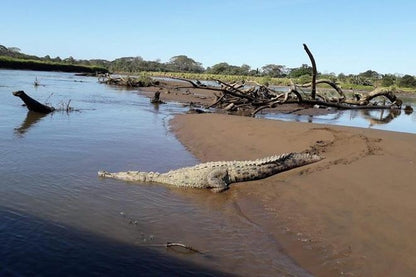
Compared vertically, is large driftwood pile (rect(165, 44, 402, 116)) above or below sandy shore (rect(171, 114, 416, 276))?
above

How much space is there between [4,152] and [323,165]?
7056 mm

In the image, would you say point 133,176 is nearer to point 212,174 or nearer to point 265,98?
point 212,174

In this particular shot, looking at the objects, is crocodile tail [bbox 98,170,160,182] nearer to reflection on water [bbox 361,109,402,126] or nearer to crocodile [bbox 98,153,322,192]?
crocodile [bbox 98,153,322,192]

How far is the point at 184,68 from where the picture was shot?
427ft

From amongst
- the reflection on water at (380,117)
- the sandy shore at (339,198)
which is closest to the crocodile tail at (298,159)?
the sandy shore at (339,198)

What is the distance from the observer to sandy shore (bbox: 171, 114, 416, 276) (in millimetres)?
4607

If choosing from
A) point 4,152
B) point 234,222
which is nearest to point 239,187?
point 234,222

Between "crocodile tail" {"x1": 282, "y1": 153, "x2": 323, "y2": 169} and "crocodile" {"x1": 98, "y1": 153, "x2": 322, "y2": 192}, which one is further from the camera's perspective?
"crocodile tail" {"x1": 282, "y1": 153, "x2": 323, "y2": 169}

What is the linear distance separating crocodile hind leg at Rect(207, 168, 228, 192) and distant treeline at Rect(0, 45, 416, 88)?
30.2 metres

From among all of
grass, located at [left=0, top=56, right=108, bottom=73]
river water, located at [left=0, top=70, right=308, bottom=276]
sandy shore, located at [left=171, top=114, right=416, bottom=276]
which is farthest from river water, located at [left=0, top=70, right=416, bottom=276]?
grass, located at [left=0, top=56, right=108, bottom=73]

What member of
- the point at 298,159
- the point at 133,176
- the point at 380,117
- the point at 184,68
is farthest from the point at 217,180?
the point at 184,68

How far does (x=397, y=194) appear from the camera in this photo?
20.3 feet

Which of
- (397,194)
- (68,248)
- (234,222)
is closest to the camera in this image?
(68,248)

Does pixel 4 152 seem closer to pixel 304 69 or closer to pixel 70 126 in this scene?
pixel 70 126
